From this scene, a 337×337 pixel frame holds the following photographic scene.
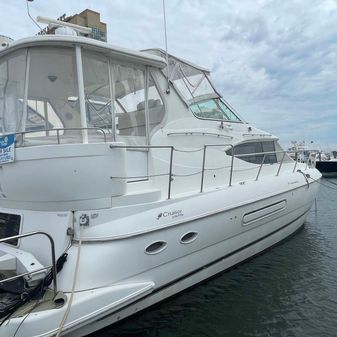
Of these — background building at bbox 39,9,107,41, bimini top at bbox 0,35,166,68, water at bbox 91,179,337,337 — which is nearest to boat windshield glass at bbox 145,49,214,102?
bimini top at bbox 0,35,166,68

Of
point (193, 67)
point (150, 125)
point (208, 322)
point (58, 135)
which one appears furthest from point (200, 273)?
point (193, 67)

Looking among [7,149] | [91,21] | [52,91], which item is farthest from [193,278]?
[91,21]

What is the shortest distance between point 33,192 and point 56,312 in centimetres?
137

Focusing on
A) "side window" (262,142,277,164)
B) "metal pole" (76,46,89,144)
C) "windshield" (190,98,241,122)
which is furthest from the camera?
"side window" (262,142,277,164)

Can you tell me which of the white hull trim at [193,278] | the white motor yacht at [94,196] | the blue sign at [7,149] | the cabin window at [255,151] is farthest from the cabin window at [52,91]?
the cabin window at [255,151]

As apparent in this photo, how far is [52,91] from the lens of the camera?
4422 millimetres

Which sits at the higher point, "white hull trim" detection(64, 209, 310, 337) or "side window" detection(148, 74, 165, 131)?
"side window" detection(148, 74, 165, 131)

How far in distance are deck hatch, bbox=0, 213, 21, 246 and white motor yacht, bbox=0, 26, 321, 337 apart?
2 centimetres

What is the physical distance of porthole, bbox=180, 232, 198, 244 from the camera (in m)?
4.79

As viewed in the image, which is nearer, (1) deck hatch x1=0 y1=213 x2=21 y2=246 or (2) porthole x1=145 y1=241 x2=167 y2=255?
(2) porthole x1=145 y1=241 x2=167 y2=255

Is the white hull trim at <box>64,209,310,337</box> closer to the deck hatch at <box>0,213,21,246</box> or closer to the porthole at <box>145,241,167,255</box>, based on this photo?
the porthole at <box>145,241,167,255</box>

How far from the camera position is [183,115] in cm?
597

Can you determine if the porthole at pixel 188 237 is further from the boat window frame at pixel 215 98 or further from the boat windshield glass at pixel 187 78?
the boat windshield glass at pixel 187 78

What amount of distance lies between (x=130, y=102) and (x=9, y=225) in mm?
2336
